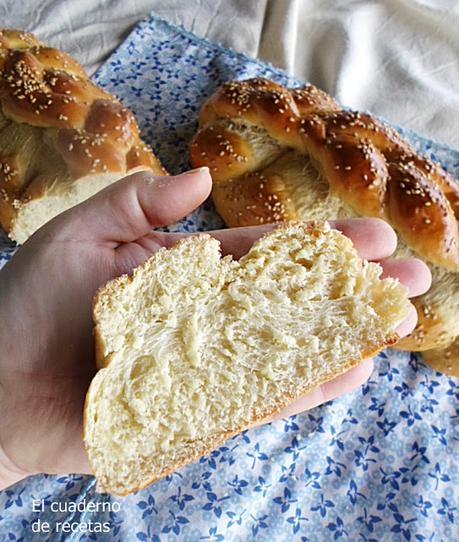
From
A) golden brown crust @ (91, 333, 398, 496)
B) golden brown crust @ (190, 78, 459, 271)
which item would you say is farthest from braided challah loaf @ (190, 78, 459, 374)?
golden brown crust @ (91, 333, 398, 496)

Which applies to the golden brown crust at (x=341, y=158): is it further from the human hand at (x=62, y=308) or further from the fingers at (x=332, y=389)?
the human hand at (x=62, y=308)

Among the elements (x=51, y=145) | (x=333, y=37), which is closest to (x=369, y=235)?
(x=51, y=145)

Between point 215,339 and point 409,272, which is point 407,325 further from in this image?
point 215,339

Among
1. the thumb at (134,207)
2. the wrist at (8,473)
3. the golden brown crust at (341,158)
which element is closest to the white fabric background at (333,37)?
the golden brown crust at (341,158)

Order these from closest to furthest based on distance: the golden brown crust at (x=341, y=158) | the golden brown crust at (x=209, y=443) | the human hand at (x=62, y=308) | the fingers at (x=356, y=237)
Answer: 1. the golden brown crust at (x=209, y=443)
2. the human hand at (x=62, y=308)
3. the fingers at (x=356, y=237)
4. the golden brown crust at (x=341, y=158)

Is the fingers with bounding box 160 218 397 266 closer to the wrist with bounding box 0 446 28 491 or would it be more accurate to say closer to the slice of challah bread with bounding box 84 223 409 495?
the slice of challah bread with bounding box 84 223 409 495

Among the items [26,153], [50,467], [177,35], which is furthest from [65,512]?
[177,35]
